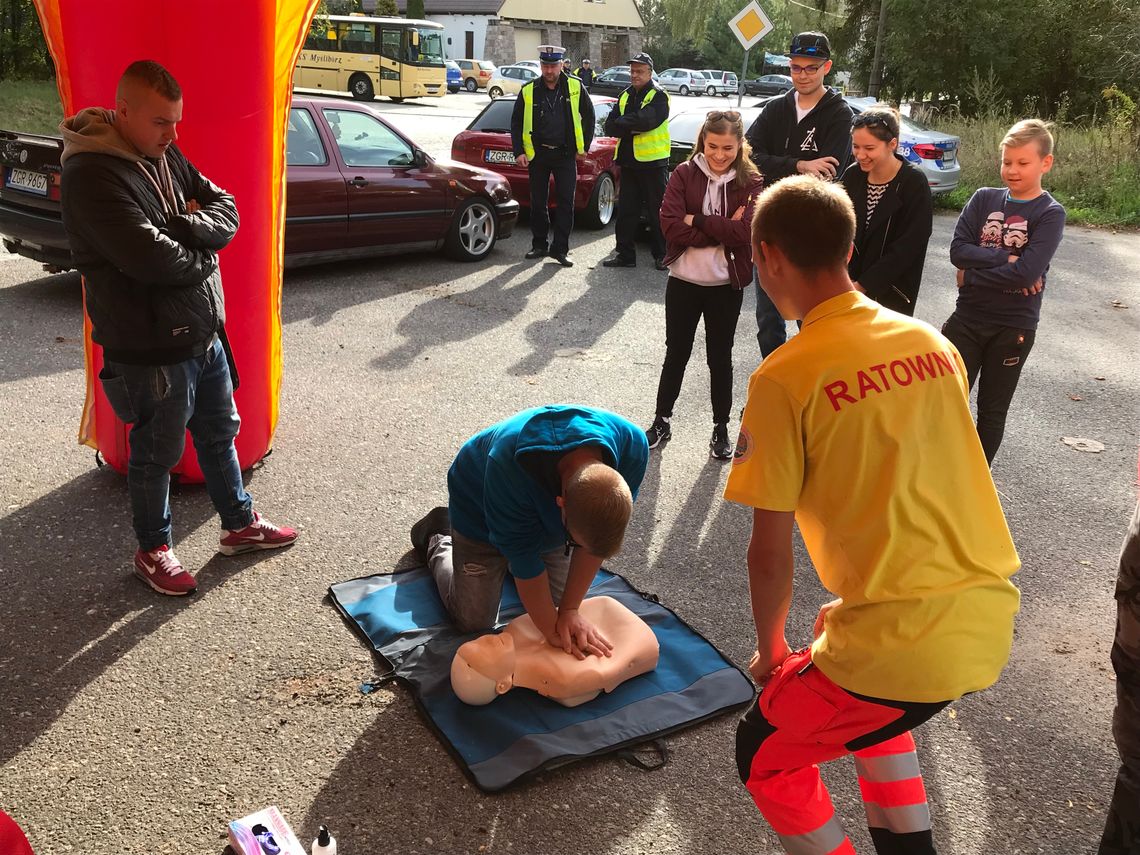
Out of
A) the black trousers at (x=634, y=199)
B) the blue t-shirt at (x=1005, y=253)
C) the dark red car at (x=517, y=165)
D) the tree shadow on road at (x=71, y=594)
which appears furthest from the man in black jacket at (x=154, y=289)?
the dark red car at (x=517, y=165)

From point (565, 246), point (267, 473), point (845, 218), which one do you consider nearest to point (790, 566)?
point (845, 218)

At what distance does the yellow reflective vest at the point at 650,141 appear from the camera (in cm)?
938

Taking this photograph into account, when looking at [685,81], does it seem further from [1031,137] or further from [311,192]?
[1031,137]

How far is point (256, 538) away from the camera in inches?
165

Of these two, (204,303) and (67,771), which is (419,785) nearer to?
(67,771)

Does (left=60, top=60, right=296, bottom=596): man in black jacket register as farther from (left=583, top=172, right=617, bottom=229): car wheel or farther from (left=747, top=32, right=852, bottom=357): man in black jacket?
(left=583, top=172, right=617, bottom=229): car wheel

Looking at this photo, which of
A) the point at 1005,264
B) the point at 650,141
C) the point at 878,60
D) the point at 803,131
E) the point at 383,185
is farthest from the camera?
the point at 878,60

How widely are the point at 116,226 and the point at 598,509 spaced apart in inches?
82.5

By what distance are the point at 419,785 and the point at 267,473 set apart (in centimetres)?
250

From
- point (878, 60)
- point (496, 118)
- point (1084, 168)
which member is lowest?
point (496, 118)

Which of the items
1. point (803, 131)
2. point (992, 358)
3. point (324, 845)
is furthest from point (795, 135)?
point (324, 845)

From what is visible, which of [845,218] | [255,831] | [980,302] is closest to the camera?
[845,218]

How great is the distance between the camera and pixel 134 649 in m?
3.50

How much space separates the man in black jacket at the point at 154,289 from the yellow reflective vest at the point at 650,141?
20.5 feet
